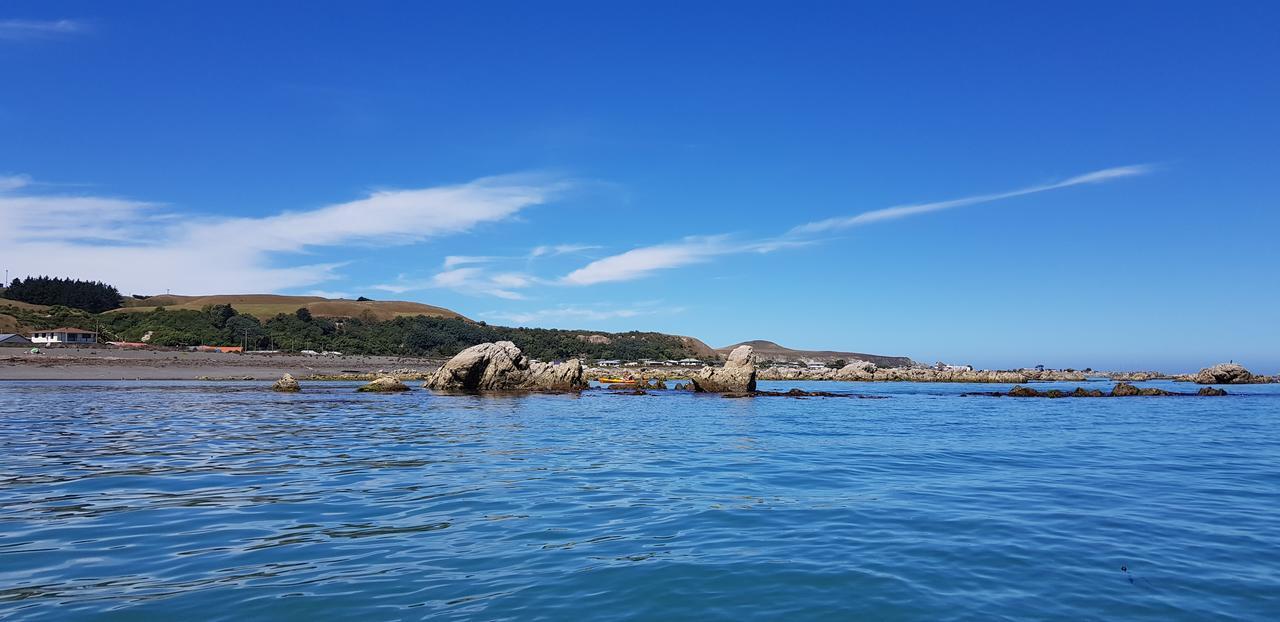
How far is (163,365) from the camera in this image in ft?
270

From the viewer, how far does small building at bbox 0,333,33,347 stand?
304 ft

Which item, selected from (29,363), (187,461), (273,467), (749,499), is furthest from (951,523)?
(29,363)

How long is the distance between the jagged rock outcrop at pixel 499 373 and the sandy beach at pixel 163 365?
28417 mm

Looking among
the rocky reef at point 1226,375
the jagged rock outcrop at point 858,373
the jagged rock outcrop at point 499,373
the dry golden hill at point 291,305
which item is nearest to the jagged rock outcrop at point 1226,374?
the rocky reef at point 1226,375

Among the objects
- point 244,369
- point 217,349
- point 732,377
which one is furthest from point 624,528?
point 217,349

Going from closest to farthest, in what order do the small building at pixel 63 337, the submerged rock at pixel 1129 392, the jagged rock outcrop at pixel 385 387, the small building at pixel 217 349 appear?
the jagged rock outcrop at pixel 385 387 < the submerged rock at pixel 1129 392 < the small building at pixel 63 337 < the small building at pixel 217 349

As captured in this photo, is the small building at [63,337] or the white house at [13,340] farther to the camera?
the small building at [63,337]

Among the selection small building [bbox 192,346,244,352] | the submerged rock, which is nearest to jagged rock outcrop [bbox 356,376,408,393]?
the submerged rock

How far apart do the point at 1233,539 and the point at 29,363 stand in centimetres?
9378

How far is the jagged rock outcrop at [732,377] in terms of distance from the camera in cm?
6138

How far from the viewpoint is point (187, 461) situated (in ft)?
55.6

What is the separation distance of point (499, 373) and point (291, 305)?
128618mm

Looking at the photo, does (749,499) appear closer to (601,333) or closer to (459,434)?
(459,434)

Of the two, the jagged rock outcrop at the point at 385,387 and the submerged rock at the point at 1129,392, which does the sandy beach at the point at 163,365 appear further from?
the submerged rock at the point at 1129,392
